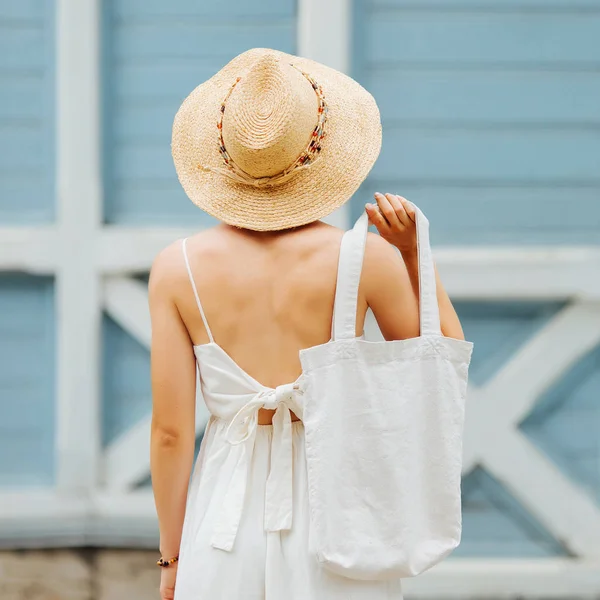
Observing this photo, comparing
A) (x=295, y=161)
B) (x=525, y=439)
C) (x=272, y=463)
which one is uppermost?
(x=295, y=161)

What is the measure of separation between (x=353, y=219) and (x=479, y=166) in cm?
48

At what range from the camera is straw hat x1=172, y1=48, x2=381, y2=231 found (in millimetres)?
1630

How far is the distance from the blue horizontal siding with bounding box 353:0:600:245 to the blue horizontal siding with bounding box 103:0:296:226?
415 mm

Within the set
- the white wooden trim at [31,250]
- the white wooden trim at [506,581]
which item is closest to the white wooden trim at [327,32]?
the white wooden trim at [31,250]

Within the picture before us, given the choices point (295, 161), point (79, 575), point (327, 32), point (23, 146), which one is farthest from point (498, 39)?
point (79, 575)

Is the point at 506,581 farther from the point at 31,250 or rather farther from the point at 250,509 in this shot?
the point at 31,250

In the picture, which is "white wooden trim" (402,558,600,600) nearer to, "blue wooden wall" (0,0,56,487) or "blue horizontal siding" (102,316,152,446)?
"blue horizontal siding" (102,316,152,446)

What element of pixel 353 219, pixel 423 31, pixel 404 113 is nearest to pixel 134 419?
pixel 353 219

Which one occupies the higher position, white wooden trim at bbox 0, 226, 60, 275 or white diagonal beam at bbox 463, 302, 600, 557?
white wooden trim at bbox 0, 226, 60, 275

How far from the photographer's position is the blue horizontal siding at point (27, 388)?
10.7ft

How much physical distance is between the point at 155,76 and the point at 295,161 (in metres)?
1.76

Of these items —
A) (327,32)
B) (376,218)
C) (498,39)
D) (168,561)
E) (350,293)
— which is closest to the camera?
(350,293)

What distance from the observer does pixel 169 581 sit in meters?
1.82

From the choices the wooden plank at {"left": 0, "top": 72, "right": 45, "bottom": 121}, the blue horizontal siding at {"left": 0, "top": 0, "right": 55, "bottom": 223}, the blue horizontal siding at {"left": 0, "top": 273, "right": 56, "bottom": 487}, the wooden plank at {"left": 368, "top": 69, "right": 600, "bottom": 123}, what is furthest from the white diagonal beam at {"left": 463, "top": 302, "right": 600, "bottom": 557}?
the wooden plank at {"left": 0, "top": 72, "right": 45, "bottom": 121}
